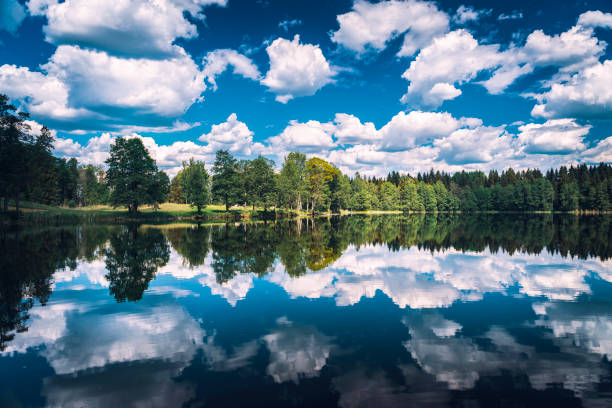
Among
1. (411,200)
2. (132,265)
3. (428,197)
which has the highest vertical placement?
(428,197)

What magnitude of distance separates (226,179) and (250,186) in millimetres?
6070

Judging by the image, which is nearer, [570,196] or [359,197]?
[359,197]

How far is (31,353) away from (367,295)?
35.3 feet

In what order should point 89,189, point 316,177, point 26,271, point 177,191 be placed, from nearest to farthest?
point 26,271, point 316,177, point 89,189, point 177,191

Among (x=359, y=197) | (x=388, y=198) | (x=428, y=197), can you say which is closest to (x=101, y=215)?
A: (x=359, y=197)

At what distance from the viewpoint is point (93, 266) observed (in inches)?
768

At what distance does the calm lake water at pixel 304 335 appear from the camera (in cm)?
645

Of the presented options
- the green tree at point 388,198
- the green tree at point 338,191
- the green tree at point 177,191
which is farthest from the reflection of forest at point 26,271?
the green tree at point 388,198

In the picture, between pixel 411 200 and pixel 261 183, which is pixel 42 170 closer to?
pixel 261 183

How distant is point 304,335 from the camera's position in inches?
363

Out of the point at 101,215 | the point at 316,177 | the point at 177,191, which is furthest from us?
the point at 177,191

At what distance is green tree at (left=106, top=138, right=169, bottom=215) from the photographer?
207 ft

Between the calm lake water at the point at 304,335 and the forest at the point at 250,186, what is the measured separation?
4805 cm

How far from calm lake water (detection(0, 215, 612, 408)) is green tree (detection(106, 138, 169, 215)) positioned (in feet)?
157
